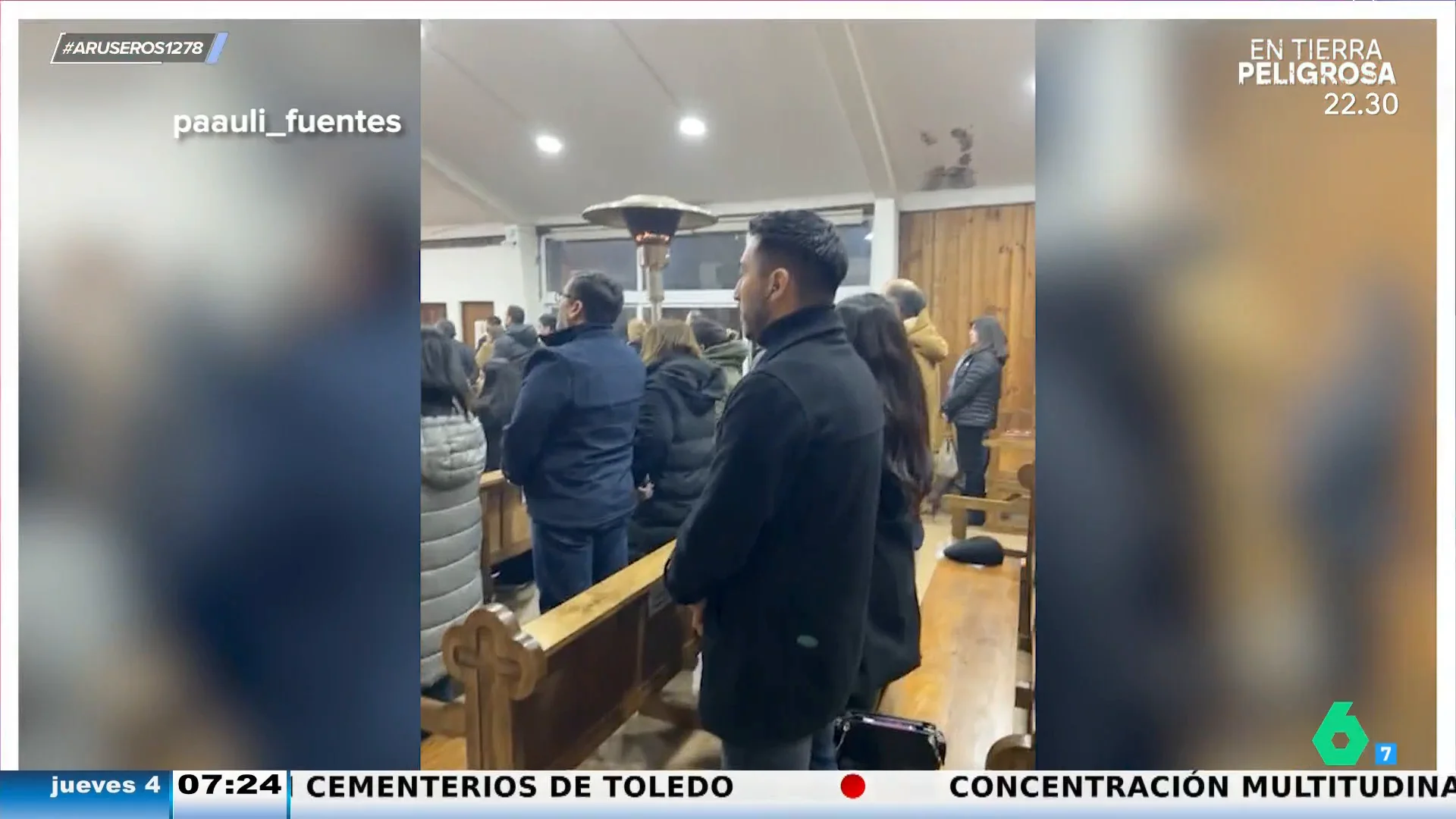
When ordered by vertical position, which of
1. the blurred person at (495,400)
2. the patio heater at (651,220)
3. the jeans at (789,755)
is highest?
the patio heater at (651,220)

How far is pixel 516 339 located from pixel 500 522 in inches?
6.4

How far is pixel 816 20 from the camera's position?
684mm

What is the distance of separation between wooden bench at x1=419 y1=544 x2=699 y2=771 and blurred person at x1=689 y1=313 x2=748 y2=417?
0.17m

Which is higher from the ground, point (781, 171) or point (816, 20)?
point (816, 20)

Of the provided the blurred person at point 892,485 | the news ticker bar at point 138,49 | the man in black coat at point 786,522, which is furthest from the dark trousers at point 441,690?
the news ticker bar at point 138,49

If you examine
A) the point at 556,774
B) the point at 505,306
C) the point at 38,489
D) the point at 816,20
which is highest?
the point at 816,20

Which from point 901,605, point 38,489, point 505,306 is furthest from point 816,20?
point 38,489

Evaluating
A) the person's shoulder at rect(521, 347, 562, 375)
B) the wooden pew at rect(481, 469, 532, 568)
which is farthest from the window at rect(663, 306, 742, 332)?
the wooden pew at rect(481, 469, 532, 568)

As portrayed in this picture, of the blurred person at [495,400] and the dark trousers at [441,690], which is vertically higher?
the blurred person at [495,400]

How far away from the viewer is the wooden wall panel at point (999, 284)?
0.67m

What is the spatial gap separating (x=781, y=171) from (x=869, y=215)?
0.09 meters

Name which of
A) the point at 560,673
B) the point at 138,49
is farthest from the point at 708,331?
the point at 138,49

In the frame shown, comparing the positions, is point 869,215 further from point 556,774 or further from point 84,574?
point 84,574

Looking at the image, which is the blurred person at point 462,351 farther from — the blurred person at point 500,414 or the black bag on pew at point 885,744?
the black bag on pew at point 885,744
